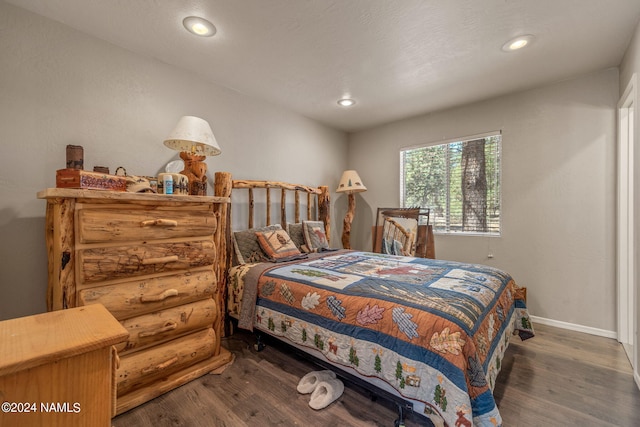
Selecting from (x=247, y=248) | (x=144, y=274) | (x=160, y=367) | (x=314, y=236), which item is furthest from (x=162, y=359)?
(x=314, y=236)

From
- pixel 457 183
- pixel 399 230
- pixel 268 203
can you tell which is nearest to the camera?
pixel 268 203

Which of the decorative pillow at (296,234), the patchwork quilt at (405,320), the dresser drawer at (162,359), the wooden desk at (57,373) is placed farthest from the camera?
the decorative pillow at (296,234)

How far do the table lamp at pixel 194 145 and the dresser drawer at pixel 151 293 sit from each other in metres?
0.67

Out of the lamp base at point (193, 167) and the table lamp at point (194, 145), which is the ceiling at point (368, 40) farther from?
the lamp base at point (193, 167)

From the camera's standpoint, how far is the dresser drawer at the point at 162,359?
1482mm

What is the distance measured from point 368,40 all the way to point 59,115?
7.50ft

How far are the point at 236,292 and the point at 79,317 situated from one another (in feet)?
5.14

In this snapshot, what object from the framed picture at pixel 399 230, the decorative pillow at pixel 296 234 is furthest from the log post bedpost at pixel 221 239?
the framed picture at pixel 399 230

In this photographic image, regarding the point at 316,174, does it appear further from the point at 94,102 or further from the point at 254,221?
the point at 94,102

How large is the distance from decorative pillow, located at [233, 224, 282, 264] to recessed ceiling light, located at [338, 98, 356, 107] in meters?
1.87

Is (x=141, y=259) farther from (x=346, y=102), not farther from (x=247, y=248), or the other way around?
(x=346, y=102)

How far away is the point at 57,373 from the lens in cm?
60

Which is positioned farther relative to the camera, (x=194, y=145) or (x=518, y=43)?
(x=194, y=145)

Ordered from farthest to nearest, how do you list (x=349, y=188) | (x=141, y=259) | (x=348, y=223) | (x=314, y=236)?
1. (x=348, y=223)
2. (x=349, y=188)
3. (x=314, y=236)
4. (x=141, y=259)
